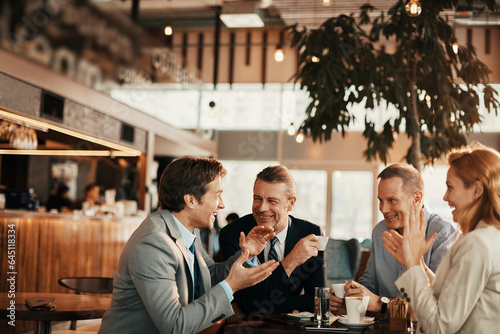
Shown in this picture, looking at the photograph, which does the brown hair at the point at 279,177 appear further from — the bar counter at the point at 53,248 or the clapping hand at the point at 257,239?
the bar counter at the point at 53,248

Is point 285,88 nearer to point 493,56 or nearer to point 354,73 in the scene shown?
point 493,56

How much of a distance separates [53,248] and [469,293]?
4.48m

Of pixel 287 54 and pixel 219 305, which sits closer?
pixel 219 305

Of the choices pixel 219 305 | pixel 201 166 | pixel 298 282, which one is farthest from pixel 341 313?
pixel 201 166

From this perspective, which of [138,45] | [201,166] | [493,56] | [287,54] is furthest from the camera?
[287,54]

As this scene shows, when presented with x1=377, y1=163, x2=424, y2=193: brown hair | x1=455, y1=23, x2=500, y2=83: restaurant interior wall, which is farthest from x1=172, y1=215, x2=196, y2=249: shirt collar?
x1=455, y1=23, x2=500, y2=83: restaurant interior wall

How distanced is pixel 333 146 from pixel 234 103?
7.40 feet

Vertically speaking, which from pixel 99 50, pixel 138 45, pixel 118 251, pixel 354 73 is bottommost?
pixel 118 251

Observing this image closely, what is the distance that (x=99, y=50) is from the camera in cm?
644

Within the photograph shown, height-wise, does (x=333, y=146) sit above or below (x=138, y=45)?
below

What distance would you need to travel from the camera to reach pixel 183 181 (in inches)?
80.4

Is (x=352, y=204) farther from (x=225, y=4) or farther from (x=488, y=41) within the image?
(x=225, y=4)

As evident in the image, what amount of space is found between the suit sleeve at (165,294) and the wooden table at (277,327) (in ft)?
0.44

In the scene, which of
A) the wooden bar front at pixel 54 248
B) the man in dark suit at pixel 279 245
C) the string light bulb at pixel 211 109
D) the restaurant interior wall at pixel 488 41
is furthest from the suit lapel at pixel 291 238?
the restaurant interior wall at pixel 488 41
